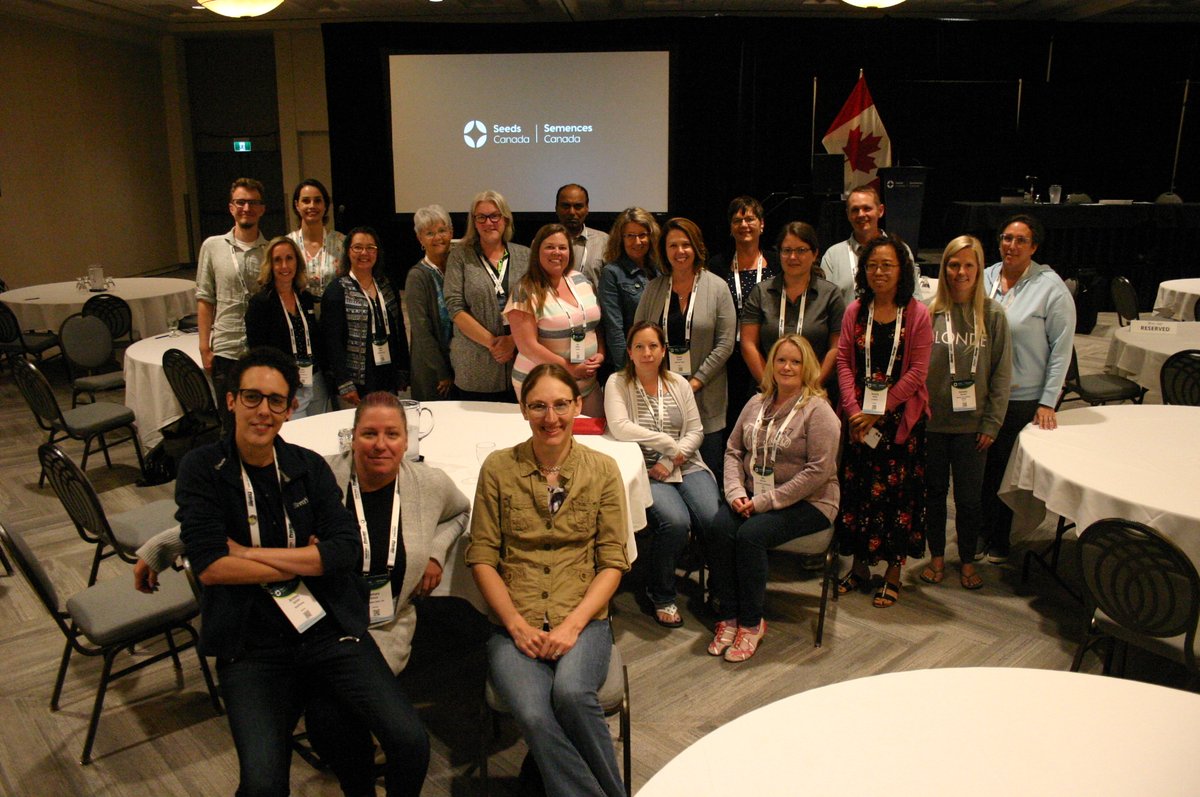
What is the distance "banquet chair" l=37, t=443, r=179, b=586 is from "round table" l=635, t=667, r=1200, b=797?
6.82ft

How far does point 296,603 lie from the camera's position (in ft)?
7.15

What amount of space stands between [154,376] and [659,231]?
288 cm

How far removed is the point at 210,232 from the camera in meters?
13.1

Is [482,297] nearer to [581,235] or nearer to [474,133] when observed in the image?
[581,235]

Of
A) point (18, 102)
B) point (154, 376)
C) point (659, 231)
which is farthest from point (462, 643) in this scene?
point (18, 102)

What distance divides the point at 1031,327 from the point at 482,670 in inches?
100

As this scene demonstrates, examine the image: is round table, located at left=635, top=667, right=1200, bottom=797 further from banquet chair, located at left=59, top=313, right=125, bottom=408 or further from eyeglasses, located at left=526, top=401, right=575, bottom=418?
banquet chair, located at left=59, top=313, right=125, bottom=408

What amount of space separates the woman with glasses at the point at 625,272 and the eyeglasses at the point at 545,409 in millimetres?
1422

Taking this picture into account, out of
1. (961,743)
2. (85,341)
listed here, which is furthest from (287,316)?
(961,743)

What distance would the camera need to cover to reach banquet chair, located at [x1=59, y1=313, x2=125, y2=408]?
5379mm

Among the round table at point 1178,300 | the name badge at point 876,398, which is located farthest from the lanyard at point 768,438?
the round table at point 1178,300

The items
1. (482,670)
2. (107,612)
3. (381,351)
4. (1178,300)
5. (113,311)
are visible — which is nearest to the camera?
(107,612)

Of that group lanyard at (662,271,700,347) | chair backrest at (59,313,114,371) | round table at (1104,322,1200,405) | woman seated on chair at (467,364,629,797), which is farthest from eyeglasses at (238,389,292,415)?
round table at (1104,322,1200,405)

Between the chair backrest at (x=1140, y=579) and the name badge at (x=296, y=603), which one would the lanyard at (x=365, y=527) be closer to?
the name badge at (x=296, y=603)
